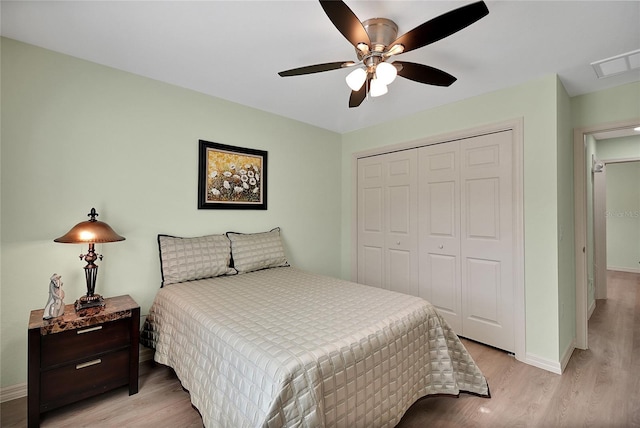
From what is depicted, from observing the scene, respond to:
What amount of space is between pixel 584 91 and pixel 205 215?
12.2ft

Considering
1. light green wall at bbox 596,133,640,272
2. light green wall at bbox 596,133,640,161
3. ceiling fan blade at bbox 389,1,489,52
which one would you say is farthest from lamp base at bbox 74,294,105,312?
light green wall at bbox 596,133,640,272

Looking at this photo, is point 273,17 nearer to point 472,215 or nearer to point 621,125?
point 472,215

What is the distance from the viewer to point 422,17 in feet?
5.32

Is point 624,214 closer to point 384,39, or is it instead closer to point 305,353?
point 384,39

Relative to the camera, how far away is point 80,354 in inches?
70.1

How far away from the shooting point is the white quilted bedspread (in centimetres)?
115

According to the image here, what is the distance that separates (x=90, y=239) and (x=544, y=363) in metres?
3.52

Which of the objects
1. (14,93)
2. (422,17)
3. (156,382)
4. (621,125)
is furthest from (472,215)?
(14,93)

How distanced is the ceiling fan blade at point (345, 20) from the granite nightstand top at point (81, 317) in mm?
2170

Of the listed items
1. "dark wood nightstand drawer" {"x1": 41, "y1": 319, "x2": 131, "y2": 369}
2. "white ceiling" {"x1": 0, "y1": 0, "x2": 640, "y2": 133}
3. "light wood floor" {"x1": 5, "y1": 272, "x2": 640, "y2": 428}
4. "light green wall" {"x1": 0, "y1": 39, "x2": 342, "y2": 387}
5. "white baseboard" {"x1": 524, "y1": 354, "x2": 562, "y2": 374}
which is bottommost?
"light wood floor" {"x1": 5, "y1": 272, "x2": 640, "y2": 428}

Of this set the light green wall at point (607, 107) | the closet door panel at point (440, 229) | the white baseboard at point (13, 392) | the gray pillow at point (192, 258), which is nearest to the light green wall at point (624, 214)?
the light green wall at point (607, 107)

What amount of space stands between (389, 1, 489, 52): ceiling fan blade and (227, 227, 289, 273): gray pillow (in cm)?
212

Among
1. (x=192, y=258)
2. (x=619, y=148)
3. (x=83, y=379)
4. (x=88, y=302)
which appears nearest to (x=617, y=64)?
(x=619, y=148)

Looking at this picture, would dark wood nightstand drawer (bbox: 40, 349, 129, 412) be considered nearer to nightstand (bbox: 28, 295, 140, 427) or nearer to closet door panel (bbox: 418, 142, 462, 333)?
nightstand (bbox: 28, 295, 140, 427)
